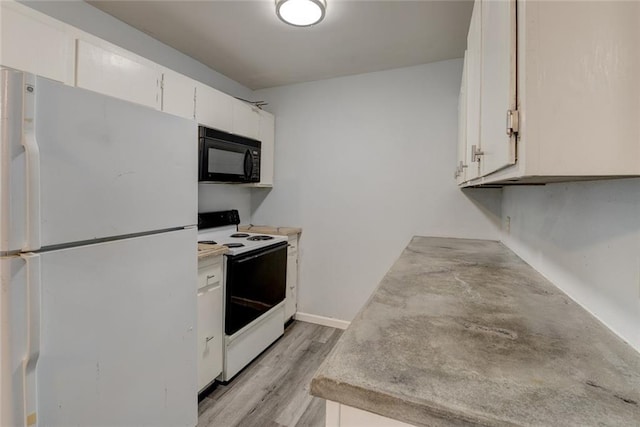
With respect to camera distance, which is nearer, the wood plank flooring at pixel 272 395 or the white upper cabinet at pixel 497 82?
the white upper cabinet at pixel 497 82

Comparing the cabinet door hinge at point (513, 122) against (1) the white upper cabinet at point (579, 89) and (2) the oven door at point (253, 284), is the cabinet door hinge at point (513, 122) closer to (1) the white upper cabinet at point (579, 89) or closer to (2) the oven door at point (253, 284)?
(1) the white upper cabinet at point (579, 89)

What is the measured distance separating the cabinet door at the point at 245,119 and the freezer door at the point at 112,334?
1396 millimetres

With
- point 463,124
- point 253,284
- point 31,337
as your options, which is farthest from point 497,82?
point 253,284

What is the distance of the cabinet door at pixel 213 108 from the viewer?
7.12 ft

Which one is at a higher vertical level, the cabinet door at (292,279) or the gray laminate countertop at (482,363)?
the gray laminate countertop at (482,363)

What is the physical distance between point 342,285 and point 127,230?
2.11m

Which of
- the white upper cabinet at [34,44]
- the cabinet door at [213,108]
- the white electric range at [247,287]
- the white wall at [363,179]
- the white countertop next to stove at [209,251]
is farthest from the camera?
the white wall at [363,179]

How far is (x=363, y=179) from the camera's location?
281cm

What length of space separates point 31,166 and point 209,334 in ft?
4.51

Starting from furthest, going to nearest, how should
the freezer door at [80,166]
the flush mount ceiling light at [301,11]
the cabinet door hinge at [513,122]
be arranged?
the flush mount ceiling light at [301,11] < the freezer door at [80,166] < the cabinet door hinge at [513,122]

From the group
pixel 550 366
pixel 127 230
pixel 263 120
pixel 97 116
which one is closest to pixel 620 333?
pixel 550 366

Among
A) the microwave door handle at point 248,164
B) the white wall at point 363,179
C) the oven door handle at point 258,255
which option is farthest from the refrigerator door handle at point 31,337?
the white wall at point 363,179

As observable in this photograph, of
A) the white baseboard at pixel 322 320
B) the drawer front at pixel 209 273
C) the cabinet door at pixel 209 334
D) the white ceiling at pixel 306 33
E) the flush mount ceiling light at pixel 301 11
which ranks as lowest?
the white baseboard at pixel 322 320

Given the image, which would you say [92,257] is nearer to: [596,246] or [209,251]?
[209,251]
